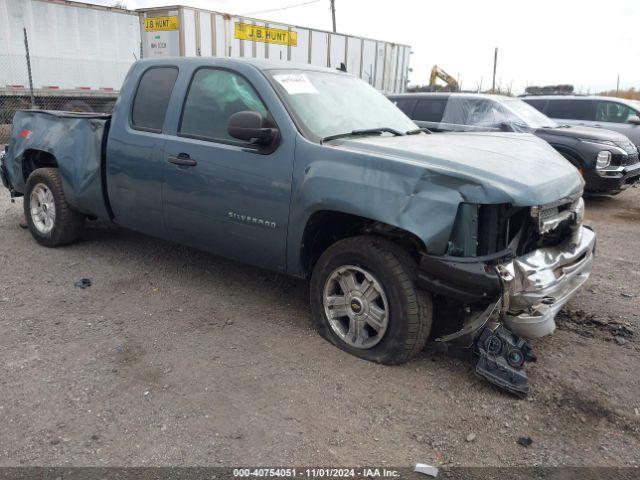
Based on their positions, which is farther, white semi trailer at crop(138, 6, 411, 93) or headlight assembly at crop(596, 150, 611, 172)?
white semi trailer at crop(138, 6, 411, 93)

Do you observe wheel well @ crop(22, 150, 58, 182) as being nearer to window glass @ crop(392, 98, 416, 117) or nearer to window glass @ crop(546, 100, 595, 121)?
window glass @ crop(392, 98, 416, 117)

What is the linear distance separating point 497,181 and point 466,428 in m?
1.33

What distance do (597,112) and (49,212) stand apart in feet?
34.6

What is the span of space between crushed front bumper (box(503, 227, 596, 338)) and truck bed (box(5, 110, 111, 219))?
3.57m

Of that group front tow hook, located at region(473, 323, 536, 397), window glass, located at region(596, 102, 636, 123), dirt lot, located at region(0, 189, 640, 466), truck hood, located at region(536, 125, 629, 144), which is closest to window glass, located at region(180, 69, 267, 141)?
dirt lot, located at region(0, 189, 640, 466)

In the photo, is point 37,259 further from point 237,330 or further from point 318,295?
point 318,295

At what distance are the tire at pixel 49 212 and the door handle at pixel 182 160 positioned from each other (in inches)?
71.3

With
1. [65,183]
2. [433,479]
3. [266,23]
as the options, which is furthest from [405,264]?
[266,23]

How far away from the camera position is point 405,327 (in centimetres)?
322

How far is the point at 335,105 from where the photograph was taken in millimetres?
4012

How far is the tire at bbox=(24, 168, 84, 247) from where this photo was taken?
5.34m

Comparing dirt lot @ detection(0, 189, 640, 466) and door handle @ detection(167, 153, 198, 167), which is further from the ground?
door handle @ detection(167, 153, 198, 167)

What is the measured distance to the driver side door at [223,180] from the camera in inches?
144

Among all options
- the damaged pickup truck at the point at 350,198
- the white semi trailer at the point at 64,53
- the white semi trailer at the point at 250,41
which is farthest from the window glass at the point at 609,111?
the white semi trailer at the point at 64,53
